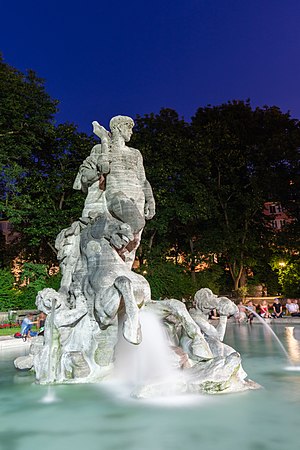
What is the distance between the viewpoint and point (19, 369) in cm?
896

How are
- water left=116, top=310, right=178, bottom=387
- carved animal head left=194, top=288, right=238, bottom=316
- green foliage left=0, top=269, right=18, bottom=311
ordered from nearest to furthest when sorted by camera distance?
water left=116, top=310, right=178, bottom=387 < carved animal head left=194, top=288, right=238, bottom=316 < green foliage left=0, top=269, right=18, bottom=311

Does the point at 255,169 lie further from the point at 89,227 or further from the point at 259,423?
the point at 259,423

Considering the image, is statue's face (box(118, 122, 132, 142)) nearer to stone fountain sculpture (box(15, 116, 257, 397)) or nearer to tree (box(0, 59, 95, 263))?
stone fountain sculpture (box(15, 116, 257, 397))

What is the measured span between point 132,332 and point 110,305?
0.64m

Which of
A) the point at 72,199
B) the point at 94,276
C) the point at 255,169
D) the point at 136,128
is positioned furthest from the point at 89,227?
the point at 255,169

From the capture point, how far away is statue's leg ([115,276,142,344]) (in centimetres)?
653

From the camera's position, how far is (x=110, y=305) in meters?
6.95

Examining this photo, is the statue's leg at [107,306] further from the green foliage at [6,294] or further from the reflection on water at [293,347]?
the green foliage at [6,294]

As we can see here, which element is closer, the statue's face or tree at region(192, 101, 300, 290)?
the statue's face

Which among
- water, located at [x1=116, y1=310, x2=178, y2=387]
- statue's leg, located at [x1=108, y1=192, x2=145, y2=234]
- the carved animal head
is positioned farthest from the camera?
statue's leg, located at [x1=108, y1=192, x2=145, y2=234]

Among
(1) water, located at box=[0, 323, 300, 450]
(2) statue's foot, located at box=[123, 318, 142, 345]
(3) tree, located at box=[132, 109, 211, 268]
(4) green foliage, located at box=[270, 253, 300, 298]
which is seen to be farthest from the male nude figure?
(4) green foliage, located at box=[270, 253, 300, 298]

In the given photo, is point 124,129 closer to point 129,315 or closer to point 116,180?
point 116,180

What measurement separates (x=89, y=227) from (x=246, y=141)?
27.0 metres

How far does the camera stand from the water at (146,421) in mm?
4230
